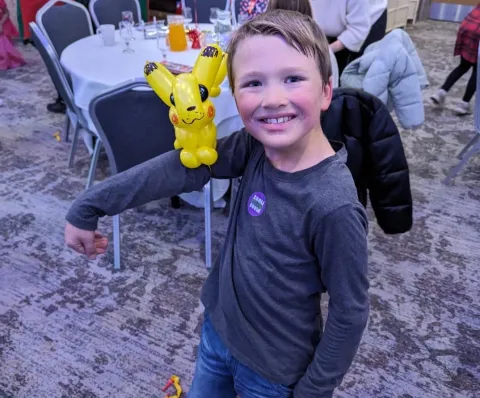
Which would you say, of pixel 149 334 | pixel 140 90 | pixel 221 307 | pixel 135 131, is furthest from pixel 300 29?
pixel 149 334

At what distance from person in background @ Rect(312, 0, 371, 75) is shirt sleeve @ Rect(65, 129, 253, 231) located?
2015 millimetres

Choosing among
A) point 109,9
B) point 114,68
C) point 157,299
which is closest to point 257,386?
point 157,299

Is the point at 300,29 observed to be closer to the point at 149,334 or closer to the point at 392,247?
the point at 149,334

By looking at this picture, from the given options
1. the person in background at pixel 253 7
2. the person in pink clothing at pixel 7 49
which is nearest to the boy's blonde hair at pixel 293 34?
the person in background at pixel 253 7

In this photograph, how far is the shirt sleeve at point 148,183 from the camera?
0.82 m

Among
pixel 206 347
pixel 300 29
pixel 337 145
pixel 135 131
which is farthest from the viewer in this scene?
pixel 135 131

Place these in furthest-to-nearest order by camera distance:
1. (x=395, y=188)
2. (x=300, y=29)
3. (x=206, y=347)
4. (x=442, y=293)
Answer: (x=442, y=293) < (x=395, y=188) < (x=206, y=347) < (x=300, y=29)

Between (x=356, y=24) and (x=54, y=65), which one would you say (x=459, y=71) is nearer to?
(x=356, y=24)

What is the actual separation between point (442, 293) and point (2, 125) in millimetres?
2971

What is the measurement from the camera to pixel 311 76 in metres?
0.70

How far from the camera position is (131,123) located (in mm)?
1778

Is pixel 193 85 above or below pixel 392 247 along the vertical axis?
above

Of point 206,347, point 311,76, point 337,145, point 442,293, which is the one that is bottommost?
point 442,293

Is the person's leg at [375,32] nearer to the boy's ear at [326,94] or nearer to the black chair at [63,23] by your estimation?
the black chair at [63,23]
